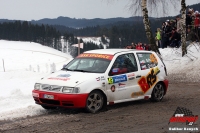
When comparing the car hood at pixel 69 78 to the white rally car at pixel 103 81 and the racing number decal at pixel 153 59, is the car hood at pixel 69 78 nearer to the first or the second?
the white rally car at pixel 103 81

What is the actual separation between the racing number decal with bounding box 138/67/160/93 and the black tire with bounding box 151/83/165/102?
250mm

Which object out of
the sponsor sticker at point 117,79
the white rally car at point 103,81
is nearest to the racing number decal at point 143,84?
the white rally car at point 103,81

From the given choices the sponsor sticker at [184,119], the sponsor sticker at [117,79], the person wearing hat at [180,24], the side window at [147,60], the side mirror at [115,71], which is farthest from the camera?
the person wearing hat at [180,24]

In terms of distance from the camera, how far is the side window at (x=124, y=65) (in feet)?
32.6

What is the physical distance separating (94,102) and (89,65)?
4.20 feet

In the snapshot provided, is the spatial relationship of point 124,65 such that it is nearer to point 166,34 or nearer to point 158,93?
point 158,93

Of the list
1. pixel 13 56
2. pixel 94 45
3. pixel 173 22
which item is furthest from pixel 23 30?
pixel 173 22

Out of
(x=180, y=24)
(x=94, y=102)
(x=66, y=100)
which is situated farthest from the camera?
(x=180, y=24)

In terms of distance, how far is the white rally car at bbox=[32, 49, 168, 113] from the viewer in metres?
8.93

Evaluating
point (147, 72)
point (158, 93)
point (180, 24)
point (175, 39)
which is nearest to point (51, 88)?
point (147, 72)

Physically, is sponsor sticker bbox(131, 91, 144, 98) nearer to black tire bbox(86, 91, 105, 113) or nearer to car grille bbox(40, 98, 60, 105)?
black tire bbox(86, 91, 105, 113)

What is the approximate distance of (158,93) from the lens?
1115 centimetres

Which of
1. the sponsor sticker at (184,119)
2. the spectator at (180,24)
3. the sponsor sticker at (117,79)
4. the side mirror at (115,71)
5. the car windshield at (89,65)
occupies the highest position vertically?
the spectator at (180,24)

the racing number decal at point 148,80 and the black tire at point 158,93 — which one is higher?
the racing number decal at point 148,80
